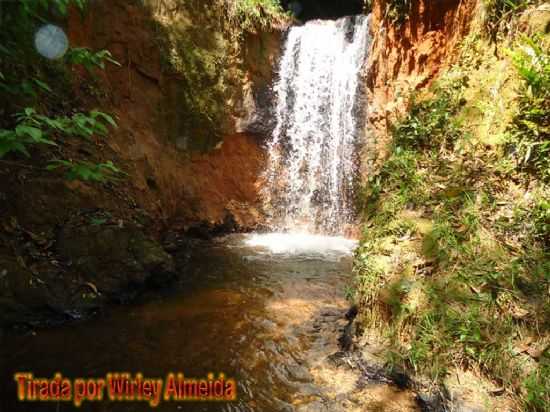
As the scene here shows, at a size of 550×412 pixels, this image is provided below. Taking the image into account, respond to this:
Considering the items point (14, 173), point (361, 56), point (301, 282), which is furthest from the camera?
point (361, 56)

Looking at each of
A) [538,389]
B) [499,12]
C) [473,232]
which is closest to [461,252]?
[473,232]

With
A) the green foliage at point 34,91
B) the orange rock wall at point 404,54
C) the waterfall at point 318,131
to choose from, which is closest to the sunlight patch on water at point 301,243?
the waterfall at point 318,131

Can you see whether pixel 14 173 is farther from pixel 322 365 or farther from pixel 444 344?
pixel 444 344

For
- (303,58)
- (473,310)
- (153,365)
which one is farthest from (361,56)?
(153,365)

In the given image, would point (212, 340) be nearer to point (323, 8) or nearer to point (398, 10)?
point (398, 10)

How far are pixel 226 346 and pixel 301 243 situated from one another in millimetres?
4433

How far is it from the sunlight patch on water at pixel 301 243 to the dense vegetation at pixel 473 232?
282 cm

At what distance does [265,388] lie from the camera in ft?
10.1

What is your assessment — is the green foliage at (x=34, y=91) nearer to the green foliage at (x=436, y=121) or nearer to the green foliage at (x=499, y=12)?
the green foliage at (x=436, y=121)

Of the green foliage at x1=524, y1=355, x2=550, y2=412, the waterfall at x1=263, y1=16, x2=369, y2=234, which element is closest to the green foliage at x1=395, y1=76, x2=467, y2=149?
the green foliage at x1=524, y1=355, x2=550, y2=412

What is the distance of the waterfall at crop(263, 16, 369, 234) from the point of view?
9422 millimetres

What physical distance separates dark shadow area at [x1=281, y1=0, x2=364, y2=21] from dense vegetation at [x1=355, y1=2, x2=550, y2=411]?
13.6 metres

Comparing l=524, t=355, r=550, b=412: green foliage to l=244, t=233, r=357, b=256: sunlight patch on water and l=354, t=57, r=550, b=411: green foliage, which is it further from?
l=244, t=233, r=357, b=256: sunlight patch on water

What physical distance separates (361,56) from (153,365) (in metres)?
9.27
